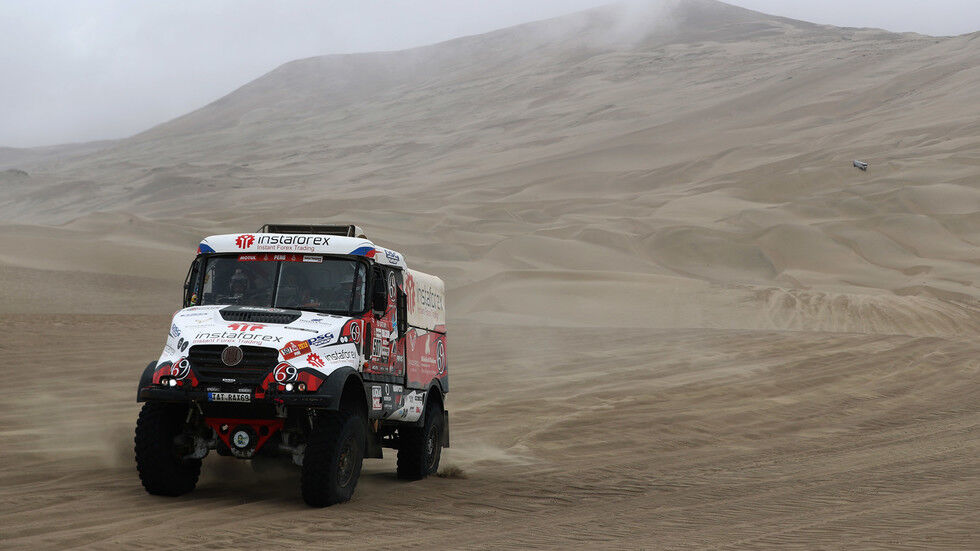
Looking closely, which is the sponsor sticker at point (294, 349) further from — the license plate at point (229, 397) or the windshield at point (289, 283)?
the windshield at point (289, 283)

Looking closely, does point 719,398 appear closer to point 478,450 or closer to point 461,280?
point 478,450

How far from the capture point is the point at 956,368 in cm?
2306

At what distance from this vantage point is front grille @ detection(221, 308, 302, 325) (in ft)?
32.7

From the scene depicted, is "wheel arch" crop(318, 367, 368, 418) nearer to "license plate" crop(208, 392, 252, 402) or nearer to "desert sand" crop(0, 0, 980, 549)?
"license plate" crop(208, 392, 252, 402)

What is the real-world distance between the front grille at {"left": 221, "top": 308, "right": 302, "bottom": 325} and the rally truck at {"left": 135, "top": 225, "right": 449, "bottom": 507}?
2 cm

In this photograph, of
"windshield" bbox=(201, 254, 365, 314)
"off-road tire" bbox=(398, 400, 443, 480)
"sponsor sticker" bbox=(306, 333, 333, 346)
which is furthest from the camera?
"off-road tire" bbox=(398, 400, 443, 480)

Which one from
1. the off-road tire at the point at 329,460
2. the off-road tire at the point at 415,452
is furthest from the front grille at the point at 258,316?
the off-road tire at the point at 415,452

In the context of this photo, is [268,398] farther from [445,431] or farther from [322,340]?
[445,431]

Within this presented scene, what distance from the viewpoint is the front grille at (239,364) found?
945 centimetres

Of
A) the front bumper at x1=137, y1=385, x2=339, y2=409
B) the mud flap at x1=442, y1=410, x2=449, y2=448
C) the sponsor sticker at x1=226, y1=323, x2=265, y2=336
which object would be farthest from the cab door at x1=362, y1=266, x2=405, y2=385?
the mud flap at x1=442, y1=410, x2=449, y2=448

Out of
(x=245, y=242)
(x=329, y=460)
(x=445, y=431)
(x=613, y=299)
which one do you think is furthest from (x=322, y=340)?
(x=613, y=299)

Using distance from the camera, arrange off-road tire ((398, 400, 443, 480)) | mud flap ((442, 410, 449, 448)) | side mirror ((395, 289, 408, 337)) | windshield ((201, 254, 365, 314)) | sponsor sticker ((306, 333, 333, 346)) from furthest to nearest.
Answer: mud flap ((442, 410, 449, 448)) → off-road tire ((398, 400, 443, 480)) → side mirror ((395, 289, 408, 337)) → windshield ((201, 254, 365, 314)) → sponsor sticker ((306, 333, 333, 346))

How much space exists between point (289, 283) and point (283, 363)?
4.11 feet

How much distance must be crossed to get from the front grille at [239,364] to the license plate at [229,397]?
0.12 m
